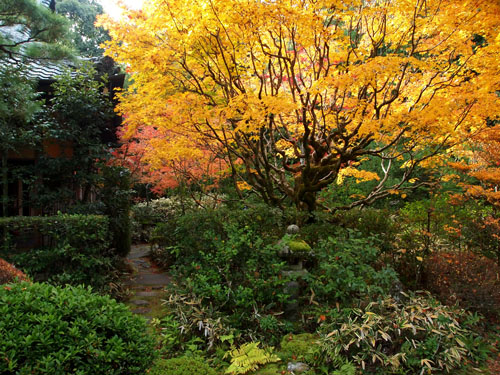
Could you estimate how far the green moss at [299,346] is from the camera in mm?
3949

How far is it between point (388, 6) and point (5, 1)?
17.0 feet

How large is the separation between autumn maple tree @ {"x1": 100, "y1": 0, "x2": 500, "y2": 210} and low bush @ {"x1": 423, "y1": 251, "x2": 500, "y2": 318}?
76.8 inches

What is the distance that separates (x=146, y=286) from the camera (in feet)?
23.1

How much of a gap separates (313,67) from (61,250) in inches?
196

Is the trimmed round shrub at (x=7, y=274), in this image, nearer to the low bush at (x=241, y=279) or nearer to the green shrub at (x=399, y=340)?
the low bush at (x=241, y=279)

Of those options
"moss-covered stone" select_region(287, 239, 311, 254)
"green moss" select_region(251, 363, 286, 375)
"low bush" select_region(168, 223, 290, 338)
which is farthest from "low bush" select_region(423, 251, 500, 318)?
"green moss" select_region(251, 363, 286, 375)

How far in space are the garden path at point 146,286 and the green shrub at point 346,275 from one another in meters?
2.63

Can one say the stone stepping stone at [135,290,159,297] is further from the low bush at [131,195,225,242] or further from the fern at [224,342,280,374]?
the low bush at [131,195,225,242]

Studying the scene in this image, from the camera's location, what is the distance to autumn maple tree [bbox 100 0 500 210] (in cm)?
501

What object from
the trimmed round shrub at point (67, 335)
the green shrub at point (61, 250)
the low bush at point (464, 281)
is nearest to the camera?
the trimmed round shrub at point (67, 335)

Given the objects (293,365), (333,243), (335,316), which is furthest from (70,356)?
(333,243)

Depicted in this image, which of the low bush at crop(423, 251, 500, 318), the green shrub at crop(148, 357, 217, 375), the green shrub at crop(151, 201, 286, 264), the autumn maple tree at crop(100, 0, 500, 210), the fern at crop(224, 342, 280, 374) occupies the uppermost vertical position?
the autumn maple tree at crop(100, 0, 500, 210)

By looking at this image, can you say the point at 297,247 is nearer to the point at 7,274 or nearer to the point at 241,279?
the point at 241,279

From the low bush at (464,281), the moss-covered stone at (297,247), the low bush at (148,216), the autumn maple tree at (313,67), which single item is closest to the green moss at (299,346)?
the moss-covered stone at (297,247)
